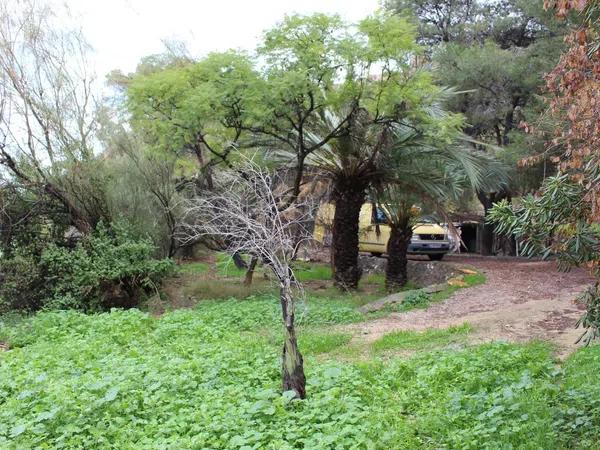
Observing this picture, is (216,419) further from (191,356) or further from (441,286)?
(441,286)

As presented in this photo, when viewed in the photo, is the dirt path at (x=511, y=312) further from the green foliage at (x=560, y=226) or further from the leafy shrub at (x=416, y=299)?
the green foliage at (x=560, y=226)

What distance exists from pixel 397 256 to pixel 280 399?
10.4 m

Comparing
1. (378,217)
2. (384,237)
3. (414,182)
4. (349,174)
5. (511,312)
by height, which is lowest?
(511,312)

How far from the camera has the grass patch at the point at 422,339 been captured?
27.5 feet

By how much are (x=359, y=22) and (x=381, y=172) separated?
12.5ft

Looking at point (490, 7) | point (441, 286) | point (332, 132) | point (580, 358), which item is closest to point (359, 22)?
point (332, 132)

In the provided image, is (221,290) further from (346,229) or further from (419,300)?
(419,300)

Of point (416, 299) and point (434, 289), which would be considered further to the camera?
point (434, 289)

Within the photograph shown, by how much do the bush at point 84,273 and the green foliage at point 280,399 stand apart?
177 inches

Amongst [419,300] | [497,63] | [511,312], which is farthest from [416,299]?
[497,63]

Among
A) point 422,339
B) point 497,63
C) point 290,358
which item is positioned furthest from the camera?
point 497,63

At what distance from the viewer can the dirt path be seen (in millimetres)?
8683

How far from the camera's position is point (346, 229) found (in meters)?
15.0

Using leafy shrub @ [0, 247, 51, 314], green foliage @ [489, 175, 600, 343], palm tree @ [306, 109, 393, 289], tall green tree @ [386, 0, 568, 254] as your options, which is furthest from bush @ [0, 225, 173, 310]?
green foliage @ [489, 175, 600, 343]
